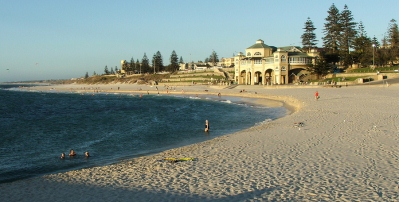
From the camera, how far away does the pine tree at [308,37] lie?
70750 mm

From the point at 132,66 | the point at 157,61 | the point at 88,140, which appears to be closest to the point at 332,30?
the point at 88,140

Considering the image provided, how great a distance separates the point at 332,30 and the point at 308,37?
17.1ft

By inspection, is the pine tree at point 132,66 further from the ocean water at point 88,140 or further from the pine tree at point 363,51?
the ocean water at point 88,140

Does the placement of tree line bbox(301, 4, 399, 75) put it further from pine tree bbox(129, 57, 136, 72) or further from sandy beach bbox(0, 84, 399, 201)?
pine tree bbox(129, 57, 136, 72)

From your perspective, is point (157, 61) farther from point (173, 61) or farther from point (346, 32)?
point (346, 32)

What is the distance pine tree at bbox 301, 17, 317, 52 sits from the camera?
232 ft

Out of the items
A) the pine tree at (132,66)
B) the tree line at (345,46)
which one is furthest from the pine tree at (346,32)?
the pine tree at (132,66)

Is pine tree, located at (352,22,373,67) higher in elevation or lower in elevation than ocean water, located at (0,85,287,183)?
higher

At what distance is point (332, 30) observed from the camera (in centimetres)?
6681

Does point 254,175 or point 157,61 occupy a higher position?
point 157,61

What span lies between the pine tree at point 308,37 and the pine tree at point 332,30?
118 inches

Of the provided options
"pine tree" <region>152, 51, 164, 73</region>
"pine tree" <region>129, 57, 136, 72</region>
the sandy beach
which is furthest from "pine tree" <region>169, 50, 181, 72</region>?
the sandy beach

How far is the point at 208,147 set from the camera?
15.3 meters

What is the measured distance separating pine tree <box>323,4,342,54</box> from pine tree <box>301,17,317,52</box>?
3.00m
